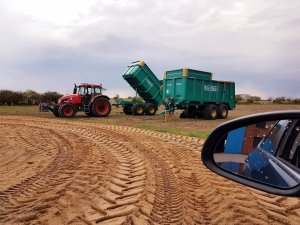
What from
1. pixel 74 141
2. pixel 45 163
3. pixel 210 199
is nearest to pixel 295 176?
pixel 210 199

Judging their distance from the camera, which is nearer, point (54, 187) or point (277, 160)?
point (277, 160)

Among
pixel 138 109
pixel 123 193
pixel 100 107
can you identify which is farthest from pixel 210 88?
pixel 123 193

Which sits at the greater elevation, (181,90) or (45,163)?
(181,90)

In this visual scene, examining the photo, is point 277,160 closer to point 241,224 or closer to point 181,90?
point 241,224

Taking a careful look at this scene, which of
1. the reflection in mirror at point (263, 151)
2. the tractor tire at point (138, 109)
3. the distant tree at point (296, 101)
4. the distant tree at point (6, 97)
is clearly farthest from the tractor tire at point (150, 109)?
the distant tree at point (296, 101)

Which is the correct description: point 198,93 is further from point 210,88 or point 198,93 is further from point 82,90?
point 82,90

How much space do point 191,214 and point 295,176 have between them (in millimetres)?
1976

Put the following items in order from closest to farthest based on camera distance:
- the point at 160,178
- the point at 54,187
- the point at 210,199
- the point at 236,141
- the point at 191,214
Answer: the point at 236,141
the point at 191,214
the point at 210,199
the point at 54,187
the point at 160,178

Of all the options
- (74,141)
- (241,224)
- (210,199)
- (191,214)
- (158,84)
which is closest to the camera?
(241,224)

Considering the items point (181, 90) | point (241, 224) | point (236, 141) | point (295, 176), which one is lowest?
point (241, 224)

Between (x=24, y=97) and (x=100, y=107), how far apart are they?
2065 centimetres

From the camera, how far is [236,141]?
1.81 m

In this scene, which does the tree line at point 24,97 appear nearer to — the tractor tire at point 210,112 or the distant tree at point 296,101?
the tractor tire at point 210,112

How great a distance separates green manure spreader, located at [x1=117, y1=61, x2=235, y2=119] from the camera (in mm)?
17844
